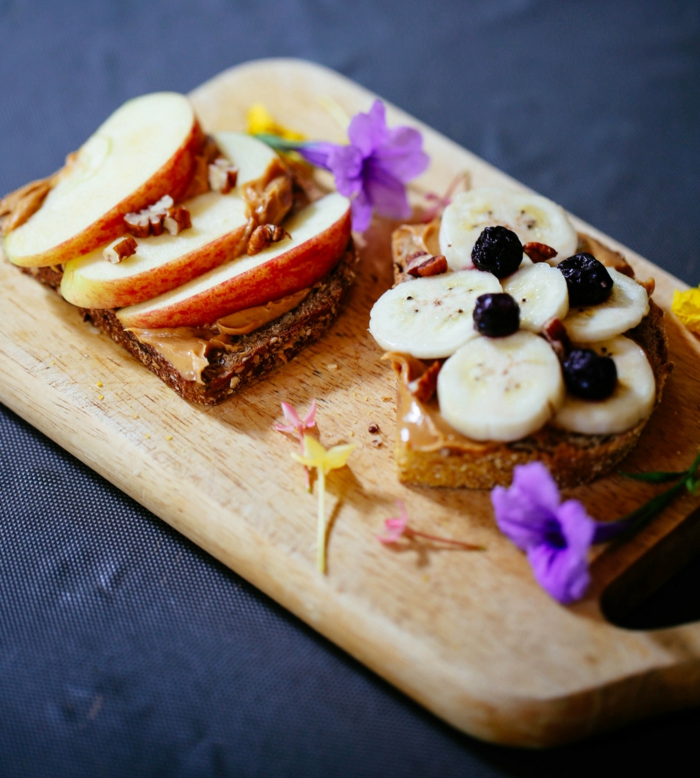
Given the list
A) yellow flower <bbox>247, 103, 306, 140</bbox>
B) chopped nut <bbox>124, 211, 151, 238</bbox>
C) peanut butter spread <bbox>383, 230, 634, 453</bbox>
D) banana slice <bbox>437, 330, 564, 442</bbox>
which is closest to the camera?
banana slice <bbox>437, 330, 564, 442</bbox>

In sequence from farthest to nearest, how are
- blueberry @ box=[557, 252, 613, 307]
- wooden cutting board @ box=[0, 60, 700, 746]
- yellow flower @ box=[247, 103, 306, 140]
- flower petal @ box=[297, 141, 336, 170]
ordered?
yellow flower @ box=[247, 103, 306, 140] → flower petal @ box=[297, 141, 336, 170] → blueberry @ box=[557, 252, 613, 307] → wooden cutting board @ box=[0, 60, 700, 746]

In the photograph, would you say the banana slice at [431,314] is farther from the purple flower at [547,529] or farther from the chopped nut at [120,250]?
the chopped nut at [120,250]

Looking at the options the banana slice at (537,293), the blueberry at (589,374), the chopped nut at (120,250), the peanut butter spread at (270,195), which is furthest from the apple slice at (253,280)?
the blueberry at (589,374)

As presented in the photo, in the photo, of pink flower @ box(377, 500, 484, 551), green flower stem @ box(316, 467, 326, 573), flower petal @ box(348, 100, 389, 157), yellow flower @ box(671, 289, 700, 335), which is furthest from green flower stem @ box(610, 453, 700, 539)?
flower petal @ box(348, 100, 389, 157)

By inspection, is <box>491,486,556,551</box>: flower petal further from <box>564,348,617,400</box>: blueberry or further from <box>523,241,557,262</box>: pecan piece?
<box>523,241,557,262</box>: pecan piece

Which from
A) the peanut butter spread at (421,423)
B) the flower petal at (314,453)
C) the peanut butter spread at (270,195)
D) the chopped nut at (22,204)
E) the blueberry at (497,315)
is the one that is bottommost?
the flower petal at (314,453)

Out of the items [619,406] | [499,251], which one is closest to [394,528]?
[619,406]
